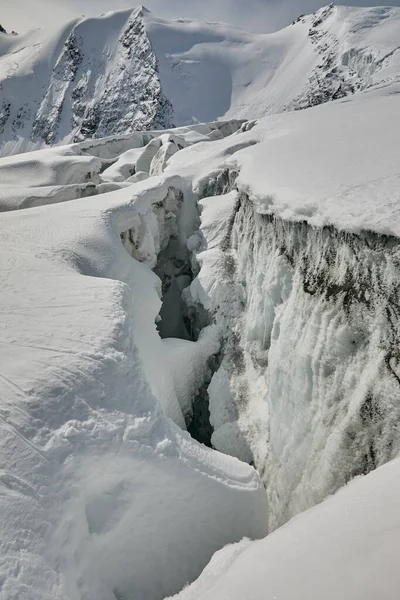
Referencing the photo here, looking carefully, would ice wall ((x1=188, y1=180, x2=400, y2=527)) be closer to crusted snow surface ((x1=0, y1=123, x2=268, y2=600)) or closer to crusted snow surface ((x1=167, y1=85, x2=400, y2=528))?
crusted snow surface ((x1=167, y1=85, x2=400, y2=528))

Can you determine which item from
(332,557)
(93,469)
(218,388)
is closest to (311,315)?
(218,388)

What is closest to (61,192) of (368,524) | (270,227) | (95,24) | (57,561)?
(270,227)

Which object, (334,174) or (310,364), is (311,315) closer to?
(310,364)

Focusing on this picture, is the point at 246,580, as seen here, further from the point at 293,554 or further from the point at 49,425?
the point at 49,425

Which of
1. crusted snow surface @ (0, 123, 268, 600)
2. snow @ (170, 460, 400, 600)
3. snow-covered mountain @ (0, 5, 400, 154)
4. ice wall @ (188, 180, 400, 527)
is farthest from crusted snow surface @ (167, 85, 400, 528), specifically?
snow-covered mountain @ (0, 5, 400, 154)

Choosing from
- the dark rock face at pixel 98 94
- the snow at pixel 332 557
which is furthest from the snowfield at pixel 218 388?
the dark rock face at pixel 98 94

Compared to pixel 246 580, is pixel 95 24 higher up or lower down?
higher up
